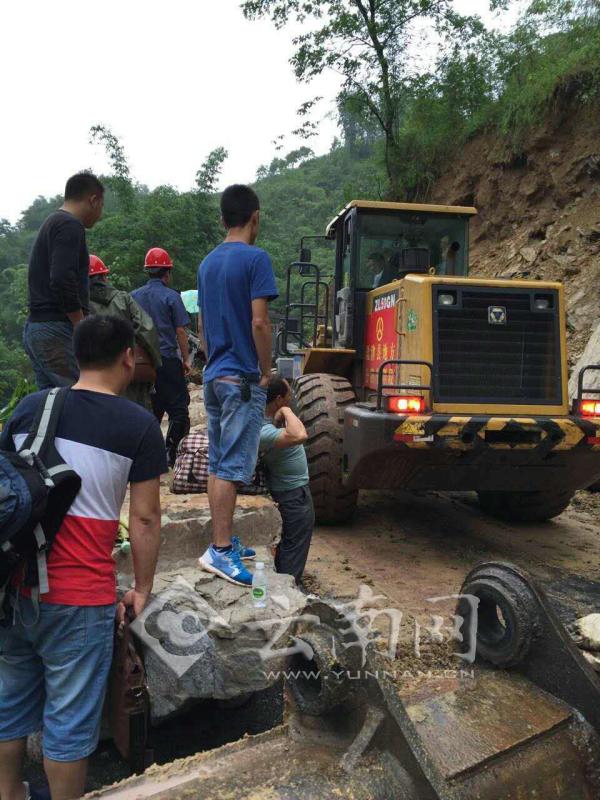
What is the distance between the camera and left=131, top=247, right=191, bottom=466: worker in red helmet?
5.23 metres

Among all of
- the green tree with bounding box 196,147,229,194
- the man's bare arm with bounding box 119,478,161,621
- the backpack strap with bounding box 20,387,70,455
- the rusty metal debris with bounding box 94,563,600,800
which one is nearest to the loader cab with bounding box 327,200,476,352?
the man's bare arm with bounding box 119,478,161,621

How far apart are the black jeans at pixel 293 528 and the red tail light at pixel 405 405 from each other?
1042mm

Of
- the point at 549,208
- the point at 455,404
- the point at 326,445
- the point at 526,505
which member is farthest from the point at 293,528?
the point at 549,208

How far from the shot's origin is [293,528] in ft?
12.0

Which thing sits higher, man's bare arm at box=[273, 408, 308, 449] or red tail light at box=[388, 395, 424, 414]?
red tail light at box=[388, 395, 424, 414]

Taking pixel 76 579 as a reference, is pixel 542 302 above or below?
above

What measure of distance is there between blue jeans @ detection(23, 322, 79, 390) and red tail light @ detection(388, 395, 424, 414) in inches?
82.4

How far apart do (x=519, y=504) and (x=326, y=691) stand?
15.0 feet

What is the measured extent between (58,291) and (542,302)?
3421 mm

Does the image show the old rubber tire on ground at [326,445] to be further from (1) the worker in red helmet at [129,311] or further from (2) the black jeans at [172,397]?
(1) the worker in red helmet at [129,311]

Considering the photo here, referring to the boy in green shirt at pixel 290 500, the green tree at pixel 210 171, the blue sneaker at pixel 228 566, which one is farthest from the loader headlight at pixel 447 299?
the green tree at pixel 210 171

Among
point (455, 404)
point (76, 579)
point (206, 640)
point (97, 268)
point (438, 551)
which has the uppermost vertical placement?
point (97, 268)

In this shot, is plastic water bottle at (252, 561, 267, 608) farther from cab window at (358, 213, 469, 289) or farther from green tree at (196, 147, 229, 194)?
green tree at (196, 147, 229, 194)

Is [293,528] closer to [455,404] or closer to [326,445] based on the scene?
[326,445]
